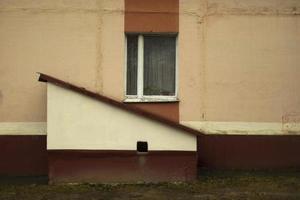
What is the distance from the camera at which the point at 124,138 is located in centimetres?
1017

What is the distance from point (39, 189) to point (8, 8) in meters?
3.95

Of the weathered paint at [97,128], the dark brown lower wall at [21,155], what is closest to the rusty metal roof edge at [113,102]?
the weathered paint at [97,128]

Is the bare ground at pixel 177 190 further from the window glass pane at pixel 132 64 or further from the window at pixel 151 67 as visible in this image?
the window glass pane at pixel 132 64

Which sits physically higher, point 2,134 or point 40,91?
point 40,91

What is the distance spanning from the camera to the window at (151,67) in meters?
11.6

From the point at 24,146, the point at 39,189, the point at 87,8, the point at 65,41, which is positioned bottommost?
the point at 39,189

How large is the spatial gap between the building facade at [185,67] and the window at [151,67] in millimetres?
38

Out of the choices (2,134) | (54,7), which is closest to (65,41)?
(54,7)

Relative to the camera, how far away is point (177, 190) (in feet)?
31.5

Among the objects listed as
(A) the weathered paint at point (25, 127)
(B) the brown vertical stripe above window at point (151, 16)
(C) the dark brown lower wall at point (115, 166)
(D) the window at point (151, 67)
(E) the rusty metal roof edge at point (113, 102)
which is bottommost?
(C) the dark brown lower wall at point (115, 166)

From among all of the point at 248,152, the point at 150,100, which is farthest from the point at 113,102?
the point at 248,152

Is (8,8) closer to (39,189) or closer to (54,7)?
(54,7)

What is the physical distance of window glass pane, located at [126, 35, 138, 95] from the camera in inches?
456

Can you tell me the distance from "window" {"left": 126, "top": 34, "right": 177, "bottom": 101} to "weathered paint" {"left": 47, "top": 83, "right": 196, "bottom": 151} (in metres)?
1.43
